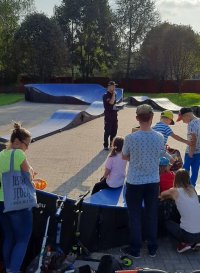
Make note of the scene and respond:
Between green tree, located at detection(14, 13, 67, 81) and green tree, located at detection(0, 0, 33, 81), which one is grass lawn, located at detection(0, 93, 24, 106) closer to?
green tree, located at detection(14, 13, 67, 81)

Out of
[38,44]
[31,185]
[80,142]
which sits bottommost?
[80,142]

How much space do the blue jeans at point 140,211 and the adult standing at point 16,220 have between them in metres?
1.26

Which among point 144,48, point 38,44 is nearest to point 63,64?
point 38,44

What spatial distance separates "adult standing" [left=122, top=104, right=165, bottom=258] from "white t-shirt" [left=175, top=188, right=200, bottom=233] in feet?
1.42

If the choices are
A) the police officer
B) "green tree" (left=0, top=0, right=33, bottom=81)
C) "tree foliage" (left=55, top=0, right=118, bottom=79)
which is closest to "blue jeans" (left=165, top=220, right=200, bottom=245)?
the police officer

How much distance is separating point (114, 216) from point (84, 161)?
525cm

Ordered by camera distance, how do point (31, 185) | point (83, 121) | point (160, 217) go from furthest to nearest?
point (83, 121) → point (160, 217) → point (31, 185)

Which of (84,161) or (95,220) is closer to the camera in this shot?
(95,220)

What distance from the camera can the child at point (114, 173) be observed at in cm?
626

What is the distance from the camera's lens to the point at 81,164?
995cm

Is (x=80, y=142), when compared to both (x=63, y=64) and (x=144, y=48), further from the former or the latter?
(x=144, y=48)

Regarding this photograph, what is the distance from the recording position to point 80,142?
1294cm

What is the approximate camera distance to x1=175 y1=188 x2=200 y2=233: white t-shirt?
5.00 m

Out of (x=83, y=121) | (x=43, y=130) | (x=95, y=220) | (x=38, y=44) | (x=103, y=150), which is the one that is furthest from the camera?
(x=38, y=44)
